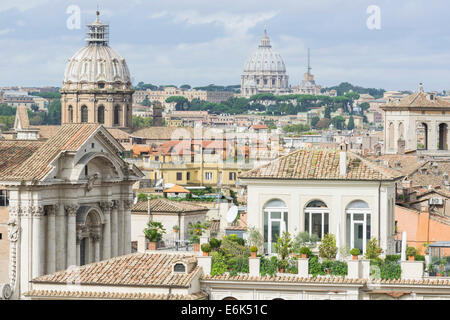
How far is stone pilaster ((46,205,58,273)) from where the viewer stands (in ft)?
124

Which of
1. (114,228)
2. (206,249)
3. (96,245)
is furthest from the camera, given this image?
(114,228)

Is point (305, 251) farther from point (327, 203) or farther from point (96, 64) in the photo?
point (96, 64)

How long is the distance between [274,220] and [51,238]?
838 centimetres

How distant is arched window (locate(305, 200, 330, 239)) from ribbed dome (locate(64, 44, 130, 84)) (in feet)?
349

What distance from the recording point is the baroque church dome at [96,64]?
13688 centimetres

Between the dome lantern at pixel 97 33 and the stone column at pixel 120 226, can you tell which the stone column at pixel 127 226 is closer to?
the stone column at pixel 120 226

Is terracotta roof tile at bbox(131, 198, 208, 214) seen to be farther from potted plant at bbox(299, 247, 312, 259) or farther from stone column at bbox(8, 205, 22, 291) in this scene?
potted plant at bbox(299, 247, 312, 259)

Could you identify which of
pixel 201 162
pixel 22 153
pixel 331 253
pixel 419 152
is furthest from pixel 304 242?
pixel 201 162

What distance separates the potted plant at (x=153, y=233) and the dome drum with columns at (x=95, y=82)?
285 ft

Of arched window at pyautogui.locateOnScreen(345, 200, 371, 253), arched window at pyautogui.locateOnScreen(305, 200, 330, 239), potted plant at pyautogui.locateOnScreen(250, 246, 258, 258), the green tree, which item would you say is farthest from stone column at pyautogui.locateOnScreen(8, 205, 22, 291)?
potted plant at pyautogui.locateOnScreen(250, 246, 258, 258)

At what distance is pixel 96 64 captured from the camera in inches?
5399

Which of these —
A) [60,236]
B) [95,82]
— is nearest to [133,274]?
[60,236]

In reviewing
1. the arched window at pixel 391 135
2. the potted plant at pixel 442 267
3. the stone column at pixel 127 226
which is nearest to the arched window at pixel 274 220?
the potted plant at pixel 442 267

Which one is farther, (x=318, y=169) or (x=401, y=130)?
(x=401, y=130)
